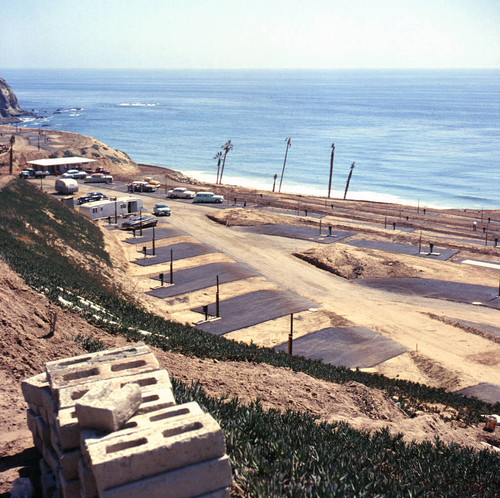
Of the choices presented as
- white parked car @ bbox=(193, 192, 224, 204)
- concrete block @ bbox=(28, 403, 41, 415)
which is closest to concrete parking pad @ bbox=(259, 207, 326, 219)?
white parked car @ bbox=(193, 192, 224, 204)

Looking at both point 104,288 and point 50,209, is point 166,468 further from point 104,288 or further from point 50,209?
point 50,209

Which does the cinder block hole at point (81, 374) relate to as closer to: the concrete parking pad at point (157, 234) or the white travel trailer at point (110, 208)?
the concrete parking pad at point (157, 234)

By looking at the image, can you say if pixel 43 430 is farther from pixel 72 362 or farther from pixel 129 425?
pixel 129 425

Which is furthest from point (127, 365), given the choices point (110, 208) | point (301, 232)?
point (110, 208)

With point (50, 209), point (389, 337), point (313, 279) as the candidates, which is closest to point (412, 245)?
point (313, 279)

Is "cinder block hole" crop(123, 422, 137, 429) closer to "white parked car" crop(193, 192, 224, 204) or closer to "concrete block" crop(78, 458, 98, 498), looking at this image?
"concrete block" crop(78, 458, 98, 498)
